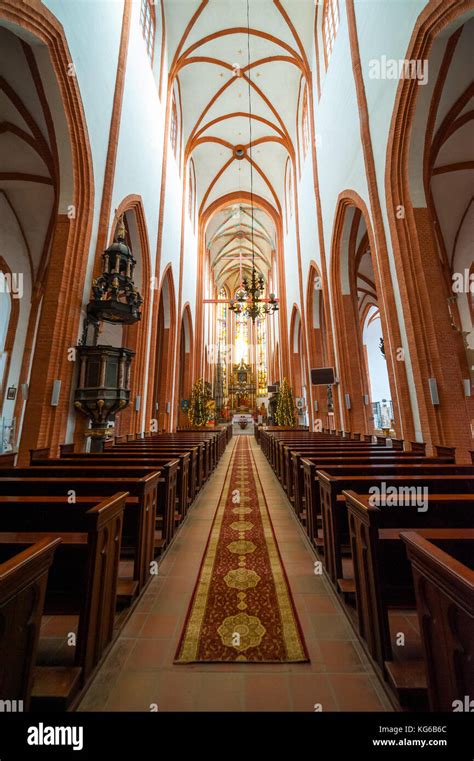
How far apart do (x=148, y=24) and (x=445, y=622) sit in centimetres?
1521

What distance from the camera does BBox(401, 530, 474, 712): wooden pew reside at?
3.31 ft

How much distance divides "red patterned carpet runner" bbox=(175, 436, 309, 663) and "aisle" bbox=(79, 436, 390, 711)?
0.18ft

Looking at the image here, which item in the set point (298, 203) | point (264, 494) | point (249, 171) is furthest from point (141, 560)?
point (249, 171)

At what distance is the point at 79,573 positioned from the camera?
1959mm

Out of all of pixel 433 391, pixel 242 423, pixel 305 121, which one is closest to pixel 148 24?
pixel 305 121

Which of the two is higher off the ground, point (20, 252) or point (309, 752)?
point (20, 252)

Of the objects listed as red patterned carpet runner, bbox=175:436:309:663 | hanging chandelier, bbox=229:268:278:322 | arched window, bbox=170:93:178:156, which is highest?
arched window, bbox=170:93:178:156

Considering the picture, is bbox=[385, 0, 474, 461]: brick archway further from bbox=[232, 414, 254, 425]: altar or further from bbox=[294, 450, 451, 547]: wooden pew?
bbox=[232, 414, 254, 425]: altar

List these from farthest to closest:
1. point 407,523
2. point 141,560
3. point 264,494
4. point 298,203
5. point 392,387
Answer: point 298,203 → point 392,387 → point 264,494 → point 141,560 → point 407,523

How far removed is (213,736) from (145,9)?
15351 millimetres

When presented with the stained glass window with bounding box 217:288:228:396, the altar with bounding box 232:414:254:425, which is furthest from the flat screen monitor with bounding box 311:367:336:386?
the stained glass window with bounding box 217:288:228:396

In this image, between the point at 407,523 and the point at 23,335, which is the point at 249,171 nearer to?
the point at 23,335

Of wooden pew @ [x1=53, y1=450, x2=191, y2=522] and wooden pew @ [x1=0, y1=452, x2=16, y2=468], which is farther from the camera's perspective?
wooden pew @ [x1=0, y1=452, x2=16, y2=468]

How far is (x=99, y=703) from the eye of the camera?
143 centimetres
